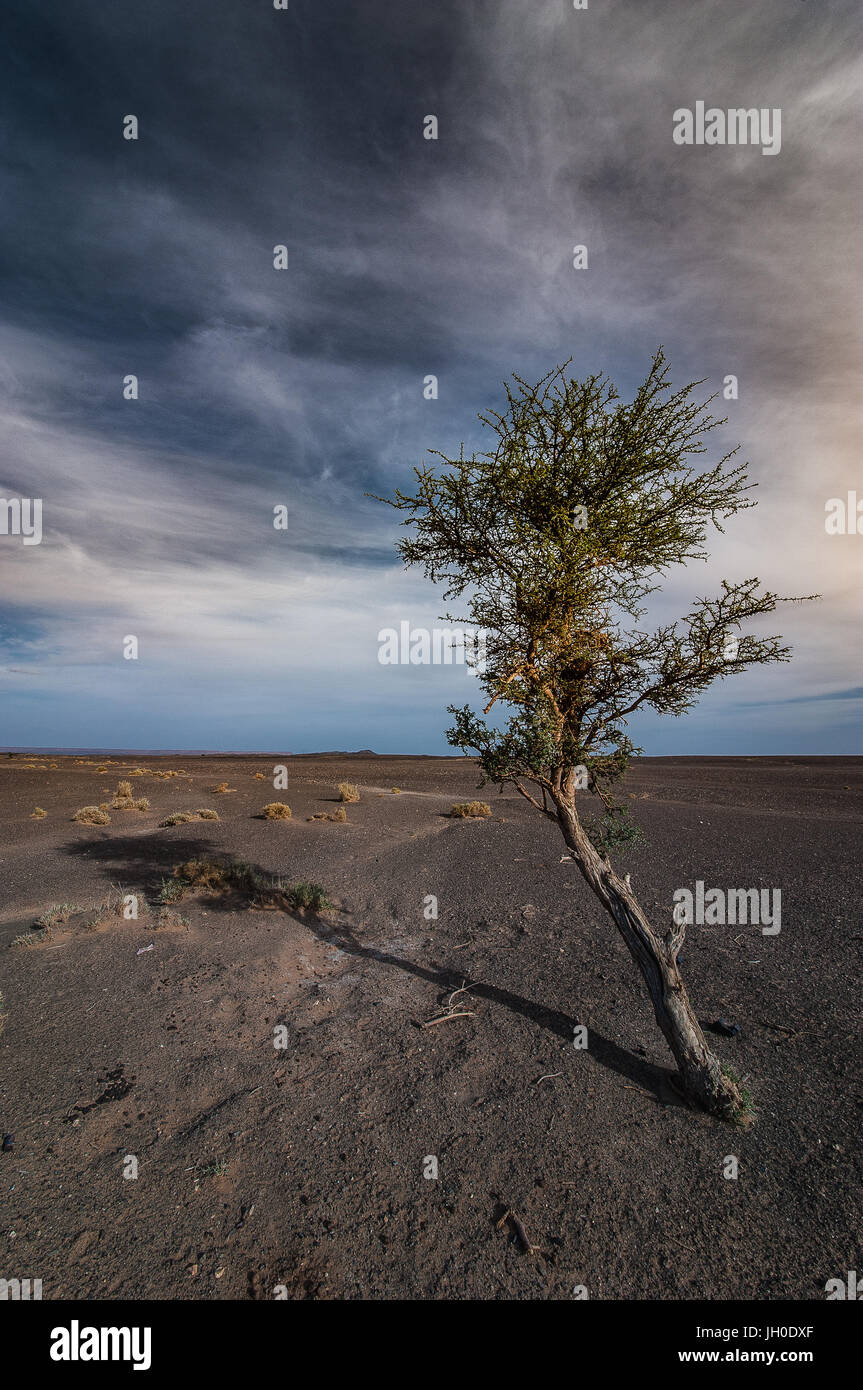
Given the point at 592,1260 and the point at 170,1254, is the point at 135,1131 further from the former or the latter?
the point at 592,1260

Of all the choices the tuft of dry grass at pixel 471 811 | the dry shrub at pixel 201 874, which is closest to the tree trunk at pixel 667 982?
the dry shrub at pixel 201 874

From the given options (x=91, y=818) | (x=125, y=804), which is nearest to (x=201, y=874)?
(x=91, y=818)

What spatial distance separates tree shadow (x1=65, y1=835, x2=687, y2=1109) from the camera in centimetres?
616

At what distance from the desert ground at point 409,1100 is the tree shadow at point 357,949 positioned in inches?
2.2

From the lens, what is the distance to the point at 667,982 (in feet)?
20.2

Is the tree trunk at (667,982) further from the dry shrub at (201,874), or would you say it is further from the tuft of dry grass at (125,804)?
the tuft of dry grass at (125,804)

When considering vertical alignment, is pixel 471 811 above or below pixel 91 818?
below

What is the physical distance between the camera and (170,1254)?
400cm

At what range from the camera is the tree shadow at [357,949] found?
20.2 ft

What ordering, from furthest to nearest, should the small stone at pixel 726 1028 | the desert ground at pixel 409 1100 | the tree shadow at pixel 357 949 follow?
the small stone at pixel 726 1028
the tree shadow at pixel 357 949
the desert ground at pixel 409 1100

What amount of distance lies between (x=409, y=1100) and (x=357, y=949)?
4.20m

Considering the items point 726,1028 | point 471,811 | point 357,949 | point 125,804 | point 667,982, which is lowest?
point 357,949

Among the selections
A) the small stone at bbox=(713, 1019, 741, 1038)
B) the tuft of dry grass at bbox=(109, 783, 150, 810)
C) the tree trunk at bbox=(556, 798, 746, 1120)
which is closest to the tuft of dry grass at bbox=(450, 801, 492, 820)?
the tuft of dry grass at bbox=(109, 783, 150, 810)

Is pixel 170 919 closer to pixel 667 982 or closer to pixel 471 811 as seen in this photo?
pixel 667 982
